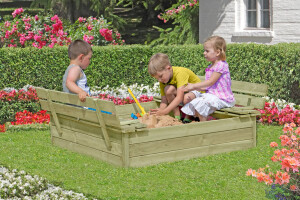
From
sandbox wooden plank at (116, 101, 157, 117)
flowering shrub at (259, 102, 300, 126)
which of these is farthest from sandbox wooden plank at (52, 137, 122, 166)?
flowering shrub at (259, 102, 300, 126)

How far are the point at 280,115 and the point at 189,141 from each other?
3.14 meters

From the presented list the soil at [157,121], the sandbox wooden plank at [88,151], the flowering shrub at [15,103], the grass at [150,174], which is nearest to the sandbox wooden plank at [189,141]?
the grass at [150,174]

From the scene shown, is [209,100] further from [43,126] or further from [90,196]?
[43,126]

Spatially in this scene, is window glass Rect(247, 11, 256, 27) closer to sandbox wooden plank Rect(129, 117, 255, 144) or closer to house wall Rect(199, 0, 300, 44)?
house wall Rect(199, 0, 300, 44)

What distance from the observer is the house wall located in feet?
46.5

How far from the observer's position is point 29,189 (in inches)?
239

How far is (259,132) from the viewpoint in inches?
366

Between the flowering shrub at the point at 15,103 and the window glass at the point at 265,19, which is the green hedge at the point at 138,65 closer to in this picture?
the flowering shrub at the point at 15,103

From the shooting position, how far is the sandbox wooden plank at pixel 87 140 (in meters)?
7.09

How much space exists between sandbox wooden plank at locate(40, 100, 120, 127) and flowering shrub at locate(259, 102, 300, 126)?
381 cm

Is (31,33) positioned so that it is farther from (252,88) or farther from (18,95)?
(252,88)

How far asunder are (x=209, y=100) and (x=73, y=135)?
77.5 inches

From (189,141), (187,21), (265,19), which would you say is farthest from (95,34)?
(189,141)

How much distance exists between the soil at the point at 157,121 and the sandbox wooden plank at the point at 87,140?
75cm
